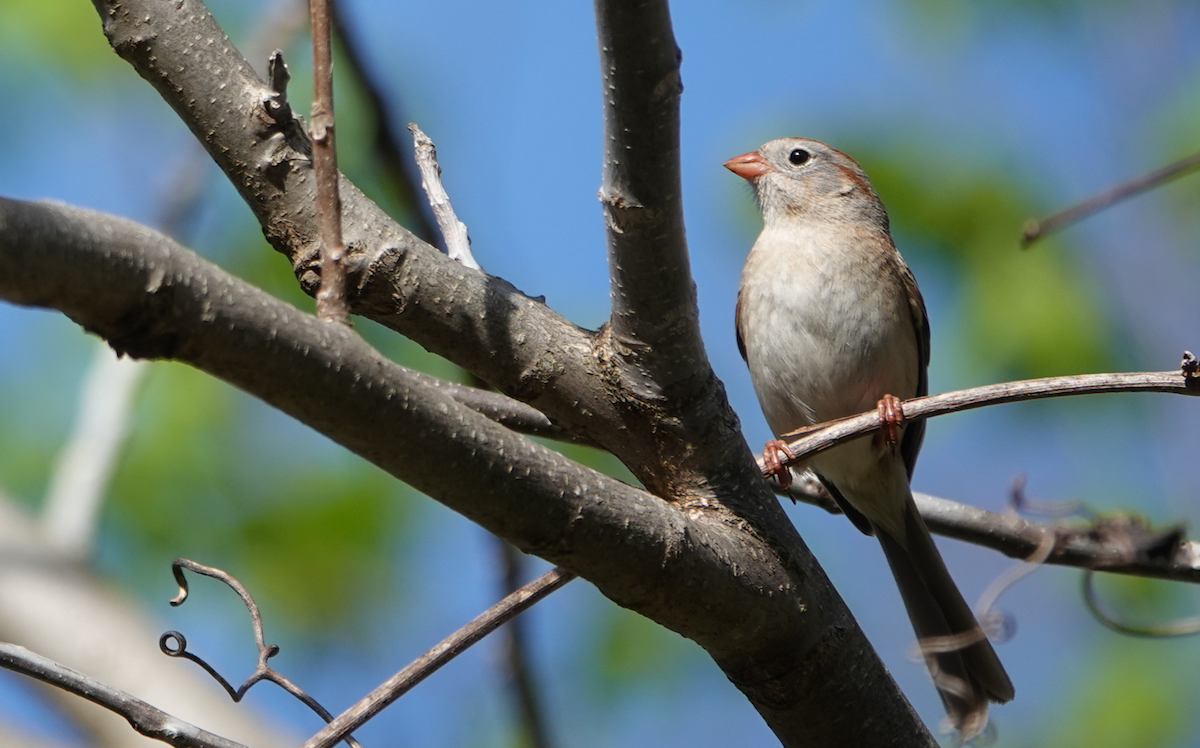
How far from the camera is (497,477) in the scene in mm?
1501

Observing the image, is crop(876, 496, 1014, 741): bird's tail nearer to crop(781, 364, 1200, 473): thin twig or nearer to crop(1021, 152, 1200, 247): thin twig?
crop(781, 364, 1200, 473): thin twig

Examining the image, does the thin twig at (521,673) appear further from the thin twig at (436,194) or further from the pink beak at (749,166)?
the pink beak at (749,166)

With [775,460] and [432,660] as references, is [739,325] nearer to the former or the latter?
[775,460]

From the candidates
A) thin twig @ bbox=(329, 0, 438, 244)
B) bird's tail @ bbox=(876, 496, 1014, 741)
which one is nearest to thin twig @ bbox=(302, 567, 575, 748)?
thin twig @ bbox=(329, 0, 438, 244)

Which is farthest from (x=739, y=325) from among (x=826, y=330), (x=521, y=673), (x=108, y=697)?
(x=108, y=697)

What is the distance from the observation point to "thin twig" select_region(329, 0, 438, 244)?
9.18 feet

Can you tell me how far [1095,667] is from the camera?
18.1 ft

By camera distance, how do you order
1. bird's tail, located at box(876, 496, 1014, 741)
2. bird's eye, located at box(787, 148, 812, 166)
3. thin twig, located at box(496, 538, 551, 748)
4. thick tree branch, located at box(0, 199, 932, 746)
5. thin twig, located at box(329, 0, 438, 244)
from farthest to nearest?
bird's eye, located at box(787, 148, 812, 166), bird's tail, located at box(876, 496, 1014, 741), thin twig, located at box(496, 538, 551, 748), thin twig, located at box(329, 0, 438, 244), thick tree branch, located at box(0, 199, 932, 746)

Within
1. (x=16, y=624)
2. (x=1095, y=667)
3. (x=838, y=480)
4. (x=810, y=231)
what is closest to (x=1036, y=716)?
(x=1095, y=667)

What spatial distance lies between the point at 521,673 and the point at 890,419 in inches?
55.8

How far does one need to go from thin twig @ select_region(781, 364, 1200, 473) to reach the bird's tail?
1036mm

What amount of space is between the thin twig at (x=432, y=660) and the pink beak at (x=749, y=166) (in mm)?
3438

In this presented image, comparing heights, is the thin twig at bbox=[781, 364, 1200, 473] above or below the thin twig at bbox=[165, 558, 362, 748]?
above

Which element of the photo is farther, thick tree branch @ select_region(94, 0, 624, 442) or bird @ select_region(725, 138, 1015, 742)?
bird @ select_region(725, 138, 1015, 742)
